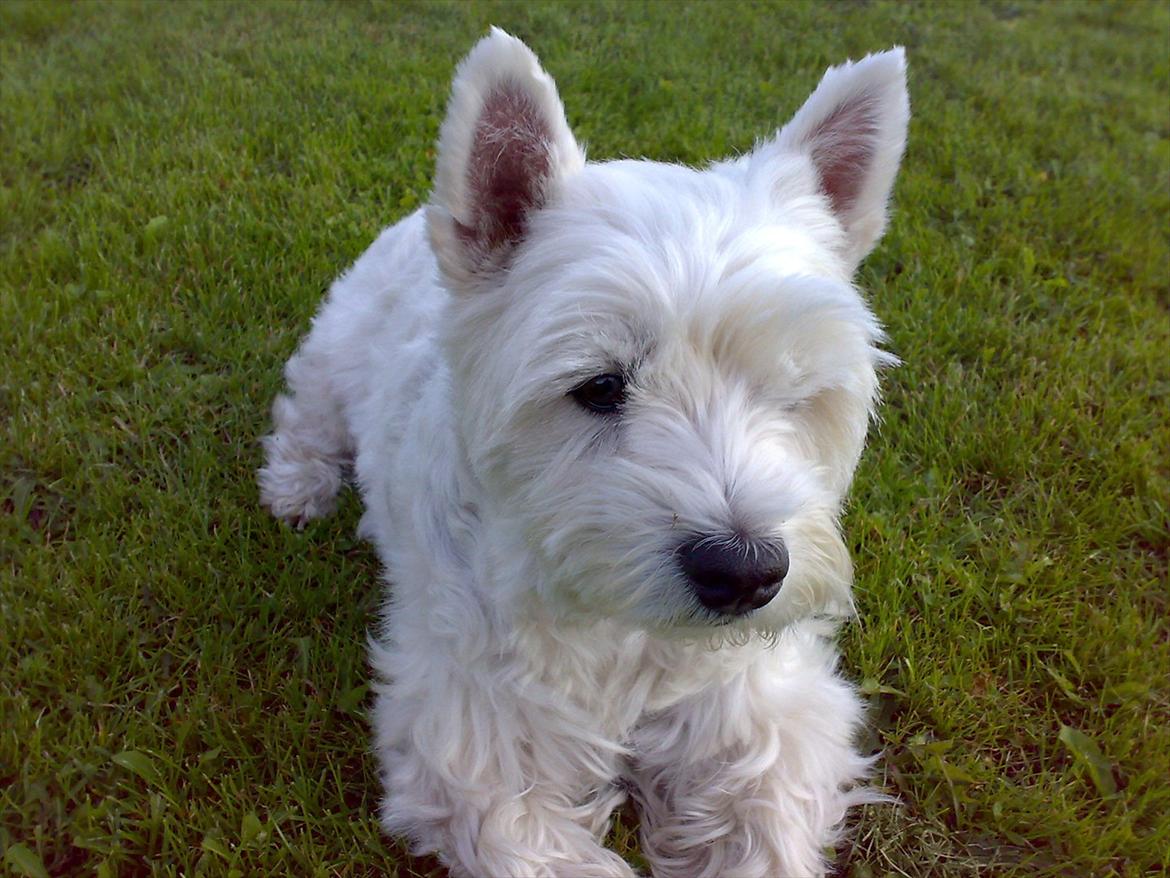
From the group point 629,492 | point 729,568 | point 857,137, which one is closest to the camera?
point 729,568

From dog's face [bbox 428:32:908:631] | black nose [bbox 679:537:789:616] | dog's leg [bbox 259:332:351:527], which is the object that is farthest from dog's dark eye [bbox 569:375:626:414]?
dog's leg [bbox 259:332:351:527]

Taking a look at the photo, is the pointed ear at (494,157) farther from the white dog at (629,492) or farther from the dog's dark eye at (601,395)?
the dog's dark eye at (601,395)

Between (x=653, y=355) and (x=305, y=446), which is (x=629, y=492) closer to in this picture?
(x=653, y=355)

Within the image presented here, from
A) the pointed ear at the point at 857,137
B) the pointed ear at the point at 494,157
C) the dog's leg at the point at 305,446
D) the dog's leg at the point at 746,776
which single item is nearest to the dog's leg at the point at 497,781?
the dog's leg at the point at 746,776

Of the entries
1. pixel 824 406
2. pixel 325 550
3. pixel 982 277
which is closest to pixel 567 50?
pixel 982 277

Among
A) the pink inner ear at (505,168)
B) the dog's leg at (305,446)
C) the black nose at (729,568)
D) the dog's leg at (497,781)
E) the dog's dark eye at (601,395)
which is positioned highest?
the pink inner ear at (505,168)

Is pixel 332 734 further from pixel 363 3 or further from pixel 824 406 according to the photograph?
pixel 363 3

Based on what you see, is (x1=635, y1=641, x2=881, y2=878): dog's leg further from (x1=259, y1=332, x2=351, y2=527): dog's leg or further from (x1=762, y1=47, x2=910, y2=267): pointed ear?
(x1=259, y1=332, x2=351, y2=527): dog's leg

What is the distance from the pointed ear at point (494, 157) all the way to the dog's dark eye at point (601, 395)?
19.2 inches

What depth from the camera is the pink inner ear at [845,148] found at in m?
2.52

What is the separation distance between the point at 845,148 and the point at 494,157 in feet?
3.44

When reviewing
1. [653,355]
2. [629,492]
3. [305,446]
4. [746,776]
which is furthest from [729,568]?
[305,446]

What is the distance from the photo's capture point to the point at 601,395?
2.22 metres

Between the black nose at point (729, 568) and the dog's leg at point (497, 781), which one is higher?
the black nose at point (729, 568)
